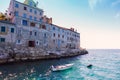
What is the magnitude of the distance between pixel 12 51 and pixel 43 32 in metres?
16.2

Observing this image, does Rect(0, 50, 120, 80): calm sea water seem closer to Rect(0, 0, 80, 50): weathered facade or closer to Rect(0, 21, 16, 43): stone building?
Rect(0, 21, 16, 43): stone building

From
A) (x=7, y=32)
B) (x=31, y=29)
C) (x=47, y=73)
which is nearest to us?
(x=47, y=73)

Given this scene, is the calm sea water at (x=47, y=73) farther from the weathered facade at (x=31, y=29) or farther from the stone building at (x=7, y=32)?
the weathered facade at (x=31, y=29)

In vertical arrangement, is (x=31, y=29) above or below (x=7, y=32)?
above

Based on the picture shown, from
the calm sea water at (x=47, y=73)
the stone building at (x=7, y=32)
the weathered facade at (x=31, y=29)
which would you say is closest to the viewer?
the calm sea water at (x=47, y=73)

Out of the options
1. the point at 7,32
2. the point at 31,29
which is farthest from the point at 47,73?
the point at 31,29

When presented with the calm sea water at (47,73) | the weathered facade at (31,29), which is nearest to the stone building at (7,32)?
the weathered facade at (31,29)

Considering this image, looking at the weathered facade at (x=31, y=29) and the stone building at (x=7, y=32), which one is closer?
the stone building at (x=7, y=32)

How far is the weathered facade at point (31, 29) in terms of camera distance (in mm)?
39559

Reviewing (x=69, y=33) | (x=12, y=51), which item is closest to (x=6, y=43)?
(x=12, y=51)

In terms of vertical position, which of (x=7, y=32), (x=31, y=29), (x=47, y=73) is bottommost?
(x=47, y=73)

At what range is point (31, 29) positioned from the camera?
4384 cm

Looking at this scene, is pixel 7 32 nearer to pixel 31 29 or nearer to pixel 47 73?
pixel 31 29

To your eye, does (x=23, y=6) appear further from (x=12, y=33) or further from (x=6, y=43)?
(x=6, y=43)
